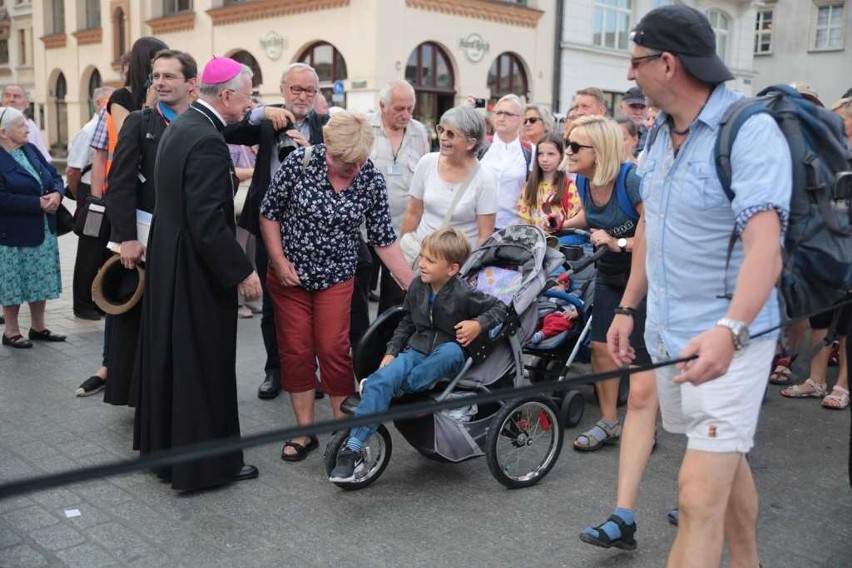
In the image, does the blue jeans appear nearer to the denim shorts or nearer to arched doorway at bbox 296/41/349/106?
the denim shorts

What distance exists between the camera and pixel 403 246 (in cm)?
551

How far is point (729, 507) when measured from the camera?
287 cm

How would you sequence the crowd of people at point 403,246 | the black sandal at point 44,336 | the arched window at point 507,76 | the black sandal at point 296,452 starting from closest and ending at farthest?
the crowd of people at point 403,246 → the black sandal at point 296,452 → the black sandal at point 44,336 → the arched window at point 507,76

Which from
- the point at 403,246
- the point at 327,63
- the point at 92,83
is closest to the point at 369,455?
the point at 403,246

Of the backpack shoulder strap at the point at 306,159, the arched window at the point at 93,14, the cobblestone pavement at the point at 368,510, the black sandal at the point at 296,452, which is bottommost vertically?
the cobblestone pavement at the point at 368,510

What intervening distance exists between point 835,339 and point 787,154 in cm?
474

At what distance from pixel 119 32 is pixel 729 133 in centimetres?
2927

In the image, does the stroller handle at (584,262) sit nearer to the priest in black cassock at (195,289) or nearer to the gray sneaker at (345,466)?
the gray sneaker at (345,466)

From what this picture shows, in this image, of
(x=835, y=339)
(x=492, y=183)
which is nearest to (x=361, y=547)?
(x=492, y=183)

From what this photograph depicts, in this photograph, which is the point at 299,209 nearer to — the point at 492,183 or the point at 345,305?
the point at 345,305

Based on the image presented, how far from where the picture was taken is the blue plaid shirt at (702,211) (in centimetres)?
239

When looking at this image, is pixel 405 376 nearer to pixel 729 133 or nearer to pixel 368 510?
pixel 368 510

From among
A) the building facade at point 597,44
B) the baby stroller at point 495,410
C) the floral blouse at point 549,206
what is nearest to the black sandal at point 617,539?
the baby stroller at point 495,410

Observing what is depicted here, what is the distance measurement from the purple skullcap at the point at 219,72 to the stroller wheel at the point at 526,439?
209cm
